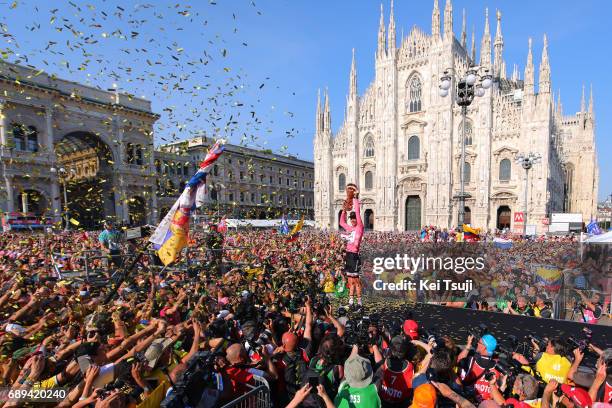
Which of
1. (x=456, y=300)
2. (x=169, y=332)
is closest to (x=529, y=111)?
(x=456, y=300)

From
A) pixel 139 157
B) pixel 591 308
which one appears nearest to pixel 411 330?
pixel 591 308

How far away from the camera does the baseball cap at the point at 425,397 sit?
2.76 meters

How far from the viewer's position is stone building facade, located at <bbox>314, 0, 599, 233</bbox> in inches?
1273

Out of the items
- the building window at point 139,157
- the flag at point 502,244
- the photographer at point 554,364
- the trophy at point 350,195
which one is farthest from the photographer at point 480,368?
the building window at point 139,157

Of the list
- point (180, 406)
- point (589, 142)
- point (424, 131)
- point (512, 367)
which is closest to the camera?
point (180, 406)

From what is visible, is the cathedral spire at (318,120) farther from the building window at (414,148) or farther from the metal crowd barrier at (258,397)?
the metal crowd barrier at (258,397)

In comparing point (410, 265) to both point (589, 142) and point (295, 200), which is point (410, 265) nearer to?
point (295, 200)

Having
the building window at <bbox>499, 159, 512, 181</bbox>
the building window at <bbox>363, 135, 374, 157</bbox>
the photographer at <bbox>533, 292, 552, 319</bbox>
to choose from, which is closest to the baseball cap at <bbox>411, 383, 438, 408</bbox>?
the photographer at <bbox>533, 292, 552, 319</bbox>

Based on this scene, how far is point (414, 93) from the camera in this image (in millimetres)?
39219

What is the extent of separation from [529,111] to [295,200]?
45559 mm

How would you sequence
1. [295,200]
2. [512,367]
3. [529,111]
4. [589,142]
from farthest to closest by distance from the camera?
[295,200] → [589,142] → [529,111] → [512,367]

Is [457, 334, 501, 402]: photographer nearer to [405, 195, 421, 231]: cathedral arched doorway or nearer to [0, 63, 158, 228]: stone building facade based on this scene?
[0, 63, 158, 228]: stone building facade

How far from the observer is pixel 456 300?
8570 mm

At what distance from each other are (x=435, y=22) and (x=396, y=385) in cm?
4232
